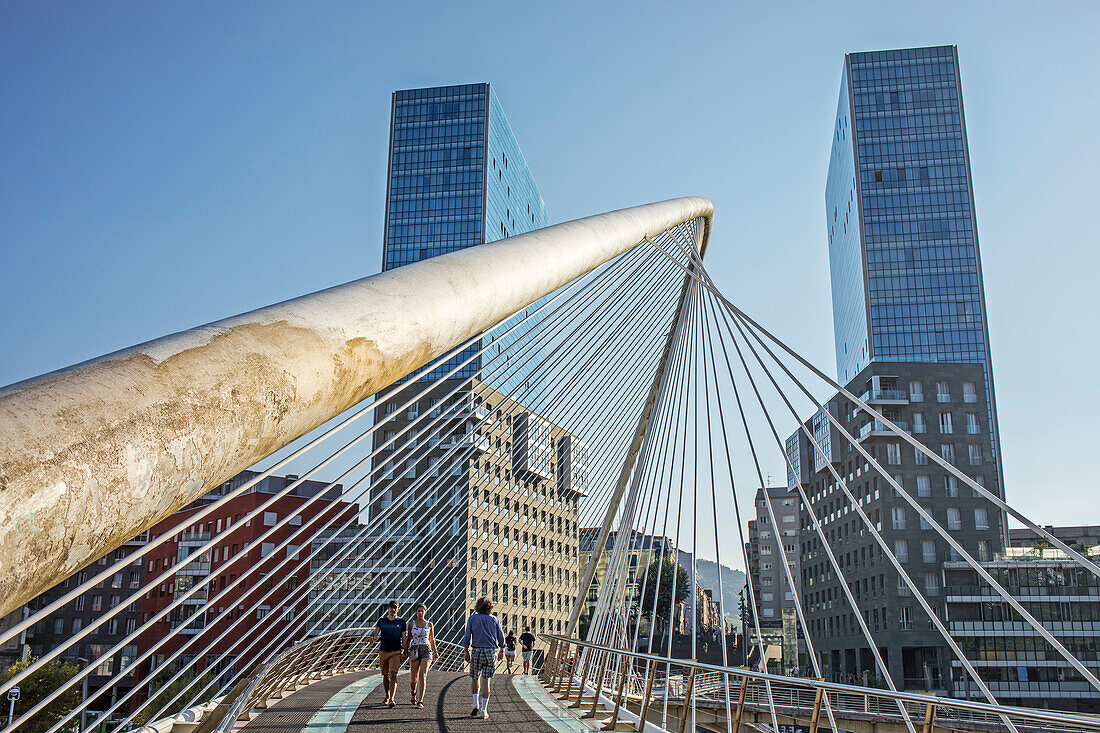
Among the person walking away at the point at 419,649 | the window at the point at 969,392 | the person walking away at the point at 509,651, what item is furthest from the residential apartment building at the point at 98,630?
the window at the point at 969,392

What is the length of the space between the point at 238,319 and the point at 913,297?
3257 inches

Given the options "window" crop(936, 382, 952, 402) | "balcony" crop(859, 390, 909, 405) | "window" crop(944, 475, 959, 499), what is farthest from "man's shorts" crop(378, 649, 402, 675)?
"window" crop(936, 382, 952, 402)

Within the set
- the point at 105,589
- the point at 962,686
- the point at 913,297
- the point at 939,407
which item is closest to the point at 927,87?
the point at 913,297

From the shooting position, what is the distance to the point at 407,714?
393 inches

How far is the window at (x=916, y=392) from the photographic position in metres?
64.5

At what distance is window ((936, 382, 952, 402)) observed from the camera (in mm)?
64062

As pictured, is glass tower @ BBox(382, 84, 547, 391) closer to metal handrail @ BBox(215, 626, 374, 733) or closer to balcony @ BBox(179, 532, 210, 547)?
balcony @ BBox(179, 532, 210, 547)

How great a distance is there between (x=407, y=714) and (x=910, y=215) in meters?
80.8

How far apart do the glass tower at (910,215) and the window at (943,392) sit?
1252cm

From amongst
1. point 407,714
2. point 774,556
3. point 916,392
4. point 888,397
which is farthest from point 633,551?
point 774,556

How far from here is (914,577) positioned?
2298 inches

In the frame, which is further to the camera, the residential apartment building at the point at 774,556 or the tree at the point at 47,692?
the residential apartment building at the point at 774,556

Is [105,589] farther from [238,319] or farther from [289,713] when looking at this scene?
[238,319]

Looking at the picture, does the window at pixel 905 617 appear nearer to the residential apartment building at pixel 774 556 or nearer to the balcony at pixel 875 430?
the balcony at pixel 875 430
